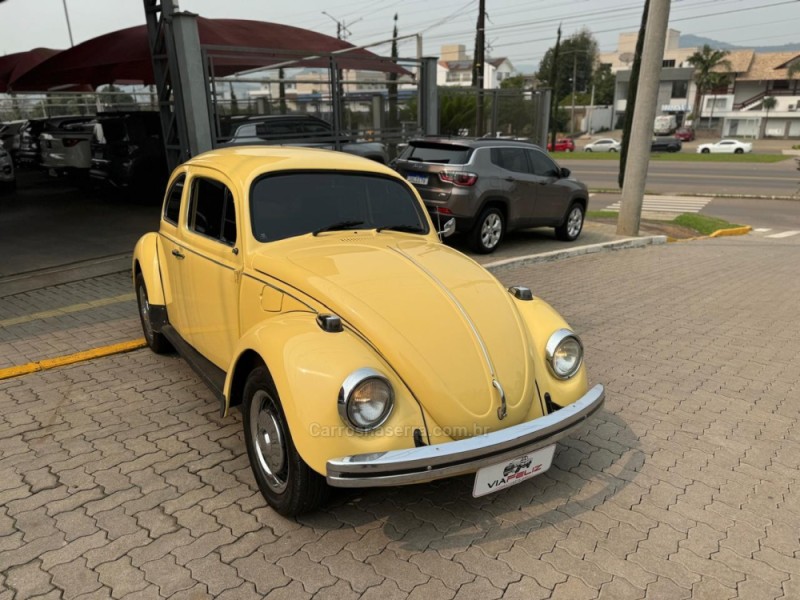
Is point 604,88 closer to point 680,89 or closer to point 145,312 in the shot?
point 680,89

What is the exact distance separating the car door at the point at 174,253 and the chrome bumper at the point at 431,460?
2412 millimetres

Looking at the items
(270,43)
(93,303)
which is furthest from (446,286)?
(270,43)

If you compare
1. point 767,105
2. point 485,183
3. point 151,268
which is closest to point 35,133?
point 485,183

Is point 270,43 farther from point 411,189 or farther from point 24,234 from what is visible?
point 411,189

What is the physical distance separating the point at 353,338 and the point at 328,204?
1.35 m

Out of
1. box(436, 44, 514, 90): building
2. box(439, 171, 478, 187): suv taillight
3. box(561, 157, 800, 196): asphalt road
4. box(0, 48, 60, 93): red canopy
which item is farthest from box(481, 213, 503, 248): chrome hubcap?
box(436, 44, 514, 90): building

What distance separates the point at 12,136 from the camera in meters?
20.7

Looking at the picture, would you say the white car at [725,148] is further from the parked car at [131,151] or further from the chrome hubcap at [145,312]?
the chrome hubcap at [145,312]

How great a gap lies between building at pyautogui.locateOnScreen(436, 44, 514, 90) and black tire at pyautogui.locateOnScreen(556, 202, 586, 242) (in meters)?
96.0

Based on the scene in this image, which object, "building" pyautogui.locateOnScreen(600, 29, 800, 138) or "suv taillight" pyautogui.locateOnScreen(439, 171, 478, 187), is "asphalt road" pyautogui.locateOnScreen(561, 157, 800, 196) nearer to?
"suv taillight" pyautogui.locateOnScreen(439, 171, 478, 187)

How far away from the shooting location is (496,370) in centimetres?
302

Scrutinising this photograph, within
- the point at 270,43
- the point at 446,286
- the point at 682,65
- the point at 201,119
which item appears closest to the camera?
the point at 446,286

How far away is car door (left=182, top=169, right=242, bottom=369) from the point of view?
3.72 meters

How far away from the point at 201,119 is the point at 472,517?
750 cm
